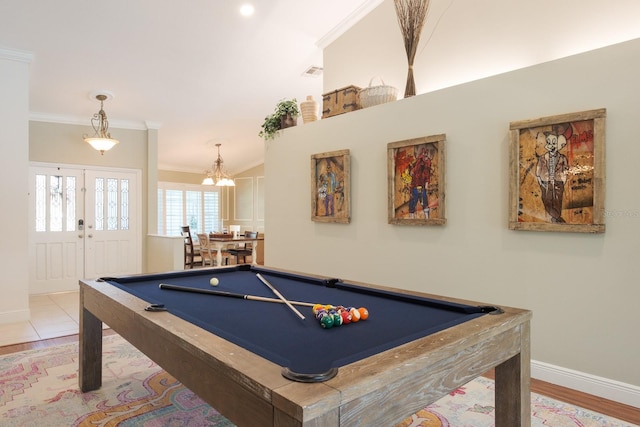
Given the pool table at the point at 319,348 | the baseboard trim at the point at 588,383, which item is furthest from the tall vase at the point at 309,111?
the baseboard trim at the point at 588,383

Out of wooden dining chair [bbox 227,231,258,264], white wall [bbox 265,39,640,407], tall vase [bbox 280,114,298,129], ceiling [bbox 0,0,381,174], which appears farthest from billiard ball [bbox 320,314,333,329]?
wooden dining chair [bbox 227,231,258,264]

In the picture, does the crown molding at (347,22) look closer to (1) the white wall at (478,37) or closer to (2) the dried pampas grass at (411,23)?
(1) the white wall at (478,37)

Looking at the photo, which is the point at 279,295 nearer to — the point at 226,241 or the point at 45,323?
the point at 45,323

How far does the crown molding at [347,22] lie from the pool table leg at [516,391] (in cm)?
389

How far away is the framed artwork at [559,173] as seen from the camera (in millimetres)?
2518

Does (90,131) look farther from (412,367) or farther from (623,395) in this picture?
(623,395)

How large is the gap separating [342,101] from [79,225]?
469 centimetres

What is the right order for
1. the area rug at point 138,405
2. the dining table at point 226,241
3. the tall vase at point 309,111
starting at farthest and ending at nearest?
the dining table at point 226,241, the tall vase at point 309,111, the area rug at point 138,405

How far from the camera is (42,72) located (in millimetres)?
4844

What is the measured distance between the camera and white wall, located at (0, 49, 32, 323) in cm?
423

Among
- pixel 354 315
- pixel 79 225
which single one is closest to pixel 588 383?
pixel 354 315

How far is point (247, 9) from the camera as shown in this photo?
14.1ft

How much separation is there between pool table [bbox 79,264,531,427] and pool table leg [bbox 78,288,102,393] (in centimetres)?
35

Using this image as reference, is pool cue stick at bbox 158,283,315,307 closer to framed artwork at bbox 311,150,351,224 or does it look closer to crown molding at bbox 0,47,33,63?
framed artwork at bbox 311,150,351,224
